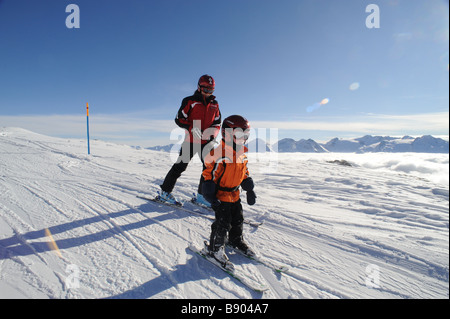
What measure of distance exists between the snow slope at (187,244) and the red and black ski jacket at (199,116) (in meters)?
1.49

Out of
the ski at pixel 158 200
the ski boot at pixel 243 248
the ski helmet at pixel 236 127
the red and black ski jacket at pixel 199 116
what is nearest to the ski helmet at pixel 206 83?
the red and black ski jacket at pixel 199 116

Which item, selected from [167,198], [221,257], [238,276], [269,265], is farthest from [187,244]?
[167,198]

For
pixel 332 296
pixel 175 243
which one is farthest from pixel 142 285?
pixel 332 296

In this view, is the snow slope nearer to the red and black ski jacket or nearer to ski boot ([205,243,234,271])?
ski boot ([205,243,234,271])

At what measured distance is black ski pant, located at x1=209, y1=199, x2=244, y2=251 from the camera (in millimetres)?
2464

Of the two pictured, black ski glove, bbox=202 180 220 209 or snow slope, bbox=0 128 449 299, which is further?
black ski glove, bbox=202 180 220 209

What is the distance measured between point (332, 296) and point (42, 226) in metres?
3.56

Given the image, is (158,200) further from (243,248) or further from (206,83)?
(206,83)

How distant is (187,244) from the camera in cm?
273

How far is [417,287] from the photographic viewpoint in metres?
2.22

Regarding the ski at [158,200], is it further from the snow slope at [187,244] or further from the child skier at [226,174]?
the child skier at [226,174]

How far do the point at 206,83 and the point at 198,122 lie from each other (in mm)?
665

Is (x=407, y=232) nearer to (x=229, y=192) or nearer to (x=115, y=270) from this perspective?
(x=229, y=192)

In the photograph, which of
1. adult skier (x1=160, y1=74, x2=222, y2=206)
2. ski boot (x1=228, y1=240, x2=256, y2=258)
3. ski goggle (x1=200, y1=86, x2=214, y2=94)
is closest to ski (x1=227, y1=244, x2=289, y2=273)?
ski boot (x1=228, y1=240, x2=256, y2=258)
